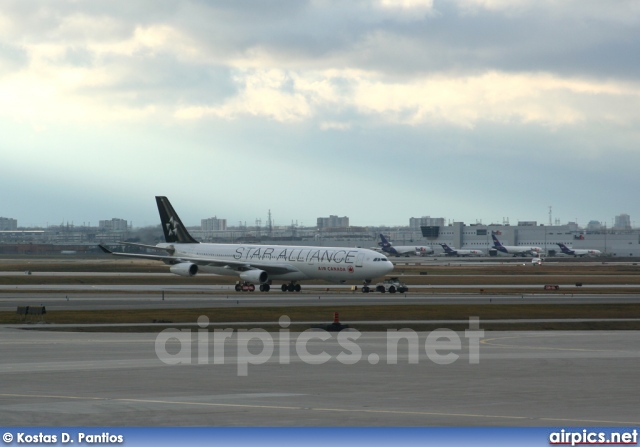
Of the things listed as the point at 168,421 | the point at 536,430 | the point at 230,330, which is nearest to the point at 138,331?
the point at 230,330

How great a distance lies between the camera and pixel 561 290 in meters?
99.4

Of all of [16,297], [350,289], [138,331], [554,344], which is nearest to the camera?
[554,344]

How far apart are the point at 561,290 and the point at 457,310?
1536 inches

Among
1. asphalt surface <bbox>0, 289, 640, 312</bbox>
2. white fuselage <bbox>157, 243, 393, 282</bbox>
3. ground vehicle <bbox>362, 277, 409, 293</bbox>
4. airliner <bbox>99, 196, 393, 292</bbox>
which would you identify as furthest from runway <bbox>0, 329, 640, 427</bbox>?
ground vehicle <bbox>362, 277, 409, 293</bbox>

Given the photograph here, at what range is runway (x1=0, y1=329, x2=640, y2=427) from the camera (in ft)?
69.5

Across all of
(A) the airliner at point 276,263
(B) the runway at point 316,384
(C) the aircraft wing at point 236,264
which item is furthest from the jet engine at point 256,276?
(B) the runway at point 316,384

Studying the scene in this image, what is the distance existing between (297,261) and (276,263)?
8.08 feet

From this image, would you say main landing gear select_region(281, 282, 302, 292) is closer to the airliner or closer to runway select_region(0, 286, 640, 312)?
the airliner

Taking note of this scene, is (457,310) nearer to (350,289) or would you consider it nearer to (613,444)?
(350,289)

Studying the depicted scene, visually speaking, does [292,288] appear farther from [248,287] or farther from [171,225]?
[171,225]

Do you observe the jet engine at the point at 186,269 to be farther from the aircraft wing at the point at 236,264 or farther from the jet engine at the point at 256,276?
the jet engine at the point at 256,276

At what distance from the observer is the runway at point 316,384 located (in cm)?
2119

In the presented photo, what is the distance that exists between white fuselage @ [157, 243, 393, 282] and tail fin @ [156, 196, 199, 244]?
3298 mm

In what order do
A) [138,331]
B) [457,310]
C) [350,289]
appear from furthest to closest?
[350,289], [457,310], [138,331]
